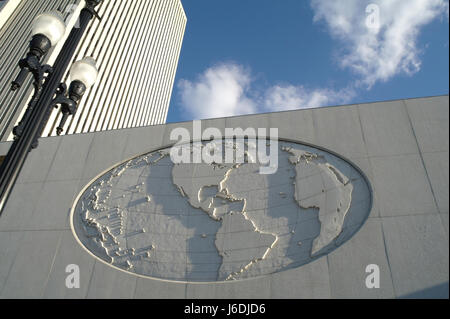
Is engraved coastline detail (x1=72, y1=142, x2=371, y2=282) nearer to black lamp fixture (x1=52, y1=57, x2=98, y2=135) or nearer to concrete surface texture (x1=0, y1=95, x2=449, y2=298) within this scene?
concrete surface texture (x1=0, y1=95, x2=449, y2=298)

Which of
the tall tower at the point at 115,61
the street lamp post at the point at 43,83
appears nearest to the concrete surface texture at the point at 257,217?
the street lamp post at the point at 43,83

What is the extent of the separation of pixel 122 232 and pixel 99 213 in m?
0.79

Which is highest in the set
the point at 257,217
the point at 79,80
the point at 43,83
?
the point at 79,80

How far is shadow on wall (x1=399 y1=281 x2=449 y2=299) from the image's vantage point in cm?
533

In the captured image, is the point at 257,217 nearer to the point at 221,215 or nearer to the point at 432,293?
the point at 221,215

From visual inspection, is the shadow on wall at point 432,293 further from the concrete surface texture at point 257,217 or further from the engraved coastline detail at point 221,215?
the engraved coastline detail at point 221,215

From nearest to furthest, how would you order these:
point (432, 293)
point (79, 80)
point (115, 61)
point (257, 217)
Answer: point (79, 80) → point (432, 293) → point (257, 217) → point (115, 61)

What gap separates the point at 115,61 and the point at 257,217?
2355cm

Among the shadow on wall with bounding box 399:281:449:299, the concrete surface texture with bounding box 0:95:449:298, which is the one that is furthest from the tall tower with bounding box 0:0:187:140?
the shadow on wall with bounding box 399:281:449:299

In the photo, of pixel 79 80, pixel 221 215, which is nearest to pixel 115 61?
pixel 221 215

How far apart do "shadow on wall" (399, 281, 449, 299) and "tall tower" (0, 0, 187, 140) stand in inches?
739

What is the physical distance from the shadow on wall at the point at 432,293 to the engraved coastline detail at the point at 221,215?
1306 millimetres

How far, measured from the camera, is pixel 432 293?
17.6 ft
